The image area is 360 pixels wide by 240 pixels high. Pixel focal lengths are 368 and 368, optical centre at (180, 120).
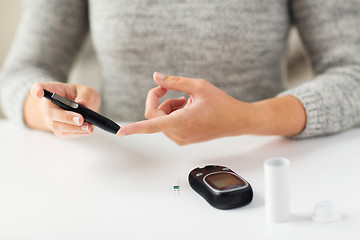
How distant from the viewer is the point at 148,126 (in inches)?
19.9

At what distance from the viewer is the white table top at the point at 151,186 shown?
0.39 meters

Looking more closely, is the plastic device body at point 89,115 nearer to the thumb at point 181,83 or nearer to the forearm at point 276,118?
the thumb at point 181,83

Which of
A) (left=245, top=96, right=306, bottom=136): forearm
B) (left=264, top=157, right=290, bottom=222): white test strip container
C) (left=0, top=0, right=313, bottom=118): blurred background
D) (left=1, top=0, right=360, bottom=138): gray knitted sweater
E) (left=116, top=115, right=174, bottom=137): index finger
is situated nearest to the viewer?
(left=264, top=157, right=290, bottom=222): white test strip container

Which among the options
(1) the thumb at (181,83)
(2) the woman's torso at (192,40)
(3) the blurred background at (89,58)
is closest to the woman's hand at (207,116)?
(1) the thumb at (181,83)

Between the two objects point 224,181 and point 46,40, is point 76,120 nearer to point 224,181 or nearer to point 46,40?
point 224,181

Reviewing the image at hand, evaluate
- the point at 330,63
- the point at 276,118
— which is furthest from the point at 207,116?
the point at 330,63

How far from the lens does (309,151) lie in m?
0.59

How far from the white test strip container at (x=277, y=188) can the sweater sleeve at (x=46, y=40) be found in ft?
2.01

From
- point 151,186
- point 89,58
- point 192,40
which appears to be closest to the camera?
point 151,186

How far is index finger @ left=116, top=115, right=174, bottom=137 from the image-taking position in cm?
50

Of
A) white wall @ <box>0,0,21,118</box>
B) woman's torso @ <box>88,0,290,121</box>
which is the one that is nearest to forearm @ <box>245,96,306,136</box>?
woman's torso @ <box>88,0,290,121</box>

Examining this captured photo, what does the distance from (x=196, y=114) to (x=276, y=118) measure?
0.15m

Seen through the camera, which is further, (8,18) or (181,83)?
(8,18)

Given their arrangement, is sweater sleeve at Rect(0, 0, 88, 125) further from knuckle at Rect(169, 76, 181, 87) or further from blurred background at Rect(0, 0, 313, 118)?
knuckle at Rect(169, 76, 181, 87)
